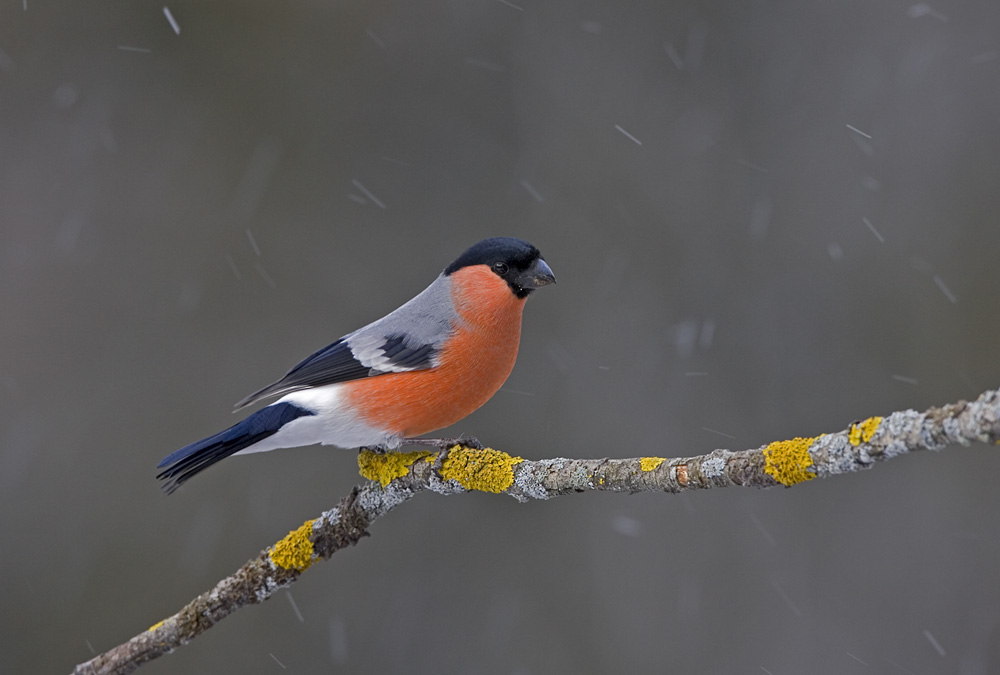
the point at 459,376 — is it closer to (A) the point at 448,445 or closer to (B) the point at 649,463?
(A) the point at 448,445

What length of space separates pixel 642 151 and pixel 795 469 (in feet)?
11.6

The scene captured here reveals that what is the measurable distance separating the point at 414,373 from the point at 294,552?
533 mm

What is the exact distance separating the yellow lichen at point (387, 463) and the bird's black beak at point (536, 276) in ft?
1.71

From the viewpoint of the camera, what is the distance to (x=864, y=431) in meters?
1.26

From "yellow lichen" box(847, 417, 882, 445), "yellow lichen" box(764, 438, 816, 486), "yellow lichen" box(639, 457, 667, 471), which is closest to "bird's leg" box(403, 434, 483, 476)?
"yellow lichen" box(639, 457, 667, 471)

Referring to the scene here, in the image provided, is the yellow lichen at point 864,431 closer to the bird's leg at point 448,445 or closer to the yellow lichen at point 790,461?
the yellow lichen at point 790,461

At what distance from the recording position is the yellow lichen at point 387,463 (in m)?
2.26

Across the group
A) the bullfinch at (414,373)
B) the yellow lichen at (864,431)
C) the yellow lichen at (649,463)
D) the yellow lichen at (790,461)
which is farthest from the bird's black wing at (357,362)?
the yellow lichen at (864,431)

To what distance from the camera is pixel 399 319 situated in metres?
2.60

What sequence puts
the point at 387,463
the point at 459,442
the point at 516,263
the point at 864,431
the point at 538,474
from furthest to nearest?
the point at 516,263 < the point at 387,463 < the point at 459,442 < the point at 538,474 < the point at 864,431

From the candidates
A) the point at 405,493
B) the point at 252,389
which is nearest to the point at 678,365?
the point at 252,389

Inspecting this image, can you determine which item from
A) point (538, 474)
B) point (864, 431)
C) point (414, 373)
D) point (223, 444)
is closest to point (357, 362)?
point (414, 373)

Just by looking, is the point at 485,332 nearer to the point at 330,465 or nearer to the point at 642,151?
the point at 330,465

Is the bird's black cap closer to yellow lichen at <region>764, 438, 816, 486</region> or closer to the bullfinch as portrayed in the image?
the bullfinch
